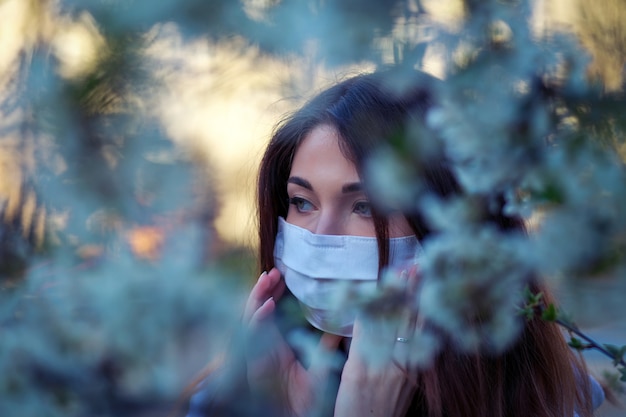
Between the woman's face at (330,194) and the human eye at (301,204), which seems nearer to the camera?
the woman's face at (330,194)

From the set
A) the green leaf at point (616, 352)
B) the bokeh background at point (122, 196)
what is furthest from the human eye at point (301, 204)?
the green leaf at point (616, 352)

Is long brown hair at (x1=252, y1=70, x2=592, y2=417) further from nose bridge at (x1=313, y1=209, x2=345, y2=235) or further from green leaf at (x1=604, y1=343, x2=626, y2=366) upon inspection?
green leaf at (x1=604, y1=343, x2=626, y2=366)

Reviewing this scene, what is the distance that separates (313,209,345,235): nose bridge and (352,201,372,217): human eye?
4 cm

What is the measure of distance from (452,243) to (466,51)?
179mm

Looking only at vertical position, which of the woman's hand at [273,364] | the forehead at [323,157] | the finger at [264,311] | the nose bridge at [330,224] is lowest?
the woman's hand at [273,364]

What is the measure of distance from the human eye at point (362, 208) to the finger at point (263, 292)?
273mm

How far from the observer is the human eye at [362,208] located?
1.34 meters

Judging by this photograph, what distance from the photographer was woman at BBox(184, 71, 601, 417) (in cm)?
131

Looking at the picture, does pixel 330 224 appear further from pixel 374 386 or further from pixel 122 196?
pixel 122 196

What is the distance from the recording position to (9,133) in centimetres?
177

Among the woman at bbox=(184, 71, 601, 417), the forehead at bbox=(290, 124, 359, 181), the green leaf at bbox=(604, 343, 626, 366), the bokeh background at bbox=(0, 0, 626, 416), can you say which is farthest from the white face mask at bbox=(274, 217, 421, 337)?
the green leaf at bbox=(604, 343, 626, 366)

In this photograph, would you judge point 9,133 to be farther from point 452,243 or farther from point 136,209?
point 452,243

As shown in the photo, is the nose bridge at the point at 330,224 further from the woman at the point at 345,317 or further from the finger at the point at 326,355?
the finger at the point at 326,355

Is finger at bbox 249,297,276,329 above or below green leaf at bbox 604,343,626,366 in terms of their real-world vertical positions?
below
